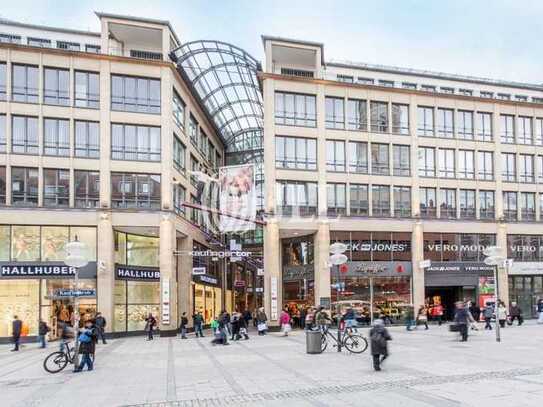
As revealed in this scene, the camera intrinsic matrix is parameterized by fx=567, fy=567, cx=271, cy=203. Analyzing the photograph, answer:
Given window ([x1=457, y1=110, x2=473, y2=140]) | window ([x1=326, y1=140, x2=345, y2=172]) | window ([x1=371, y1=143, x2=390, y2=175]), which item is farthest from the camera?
window ([x1=457, y1=110, x2=473, y2=140])

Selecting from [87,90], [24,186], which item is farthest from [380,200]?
[24,186]

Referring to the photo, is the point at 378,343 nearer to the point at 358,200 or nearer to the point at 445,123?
the point at 358,200

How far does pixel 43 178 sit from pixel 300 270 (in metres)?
19.1

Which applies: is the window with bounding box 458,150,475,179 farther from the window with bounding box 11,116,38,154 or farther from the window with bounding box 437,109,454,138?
the window with bounding box 11,116,38,154

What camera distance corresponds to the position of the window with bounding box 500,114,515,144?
47.1 m

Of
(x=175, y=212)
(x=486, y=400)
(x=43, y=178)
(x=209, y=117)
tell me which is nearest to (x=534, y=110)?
(x=209, y=117)

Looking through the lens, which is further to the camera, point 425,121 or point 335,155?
point 425,121

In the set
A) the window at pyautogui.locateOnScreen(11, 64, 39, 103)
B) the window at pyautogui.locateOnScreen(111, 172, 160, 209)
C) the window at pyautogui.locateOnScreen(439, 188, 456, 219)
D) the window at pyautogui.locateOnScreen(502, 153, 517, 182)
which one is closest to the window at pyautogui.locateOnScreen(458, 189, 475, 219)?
the window at pyautogui.locateOnScreen(439, 188, 456, 219)

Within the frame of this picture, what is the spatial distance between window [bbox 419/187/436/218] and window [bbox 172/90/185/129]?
18896 millimetres

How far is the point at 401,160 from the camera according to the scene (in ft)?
144

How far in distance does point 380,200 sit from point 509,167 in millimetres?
12543

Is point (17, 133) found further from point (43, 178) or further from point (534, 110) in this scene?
point (534, 110)

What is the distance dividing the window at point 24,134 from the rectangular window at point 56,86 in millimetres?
1633

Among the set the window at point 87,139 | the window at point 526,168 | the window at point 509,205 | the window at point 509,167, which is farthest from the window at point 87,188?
the window at point 526,168
